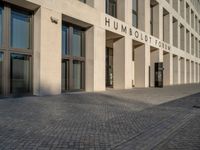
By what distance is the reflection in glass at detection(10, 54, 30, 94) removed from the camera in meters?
13.4

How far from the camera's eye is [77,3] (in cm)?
1675

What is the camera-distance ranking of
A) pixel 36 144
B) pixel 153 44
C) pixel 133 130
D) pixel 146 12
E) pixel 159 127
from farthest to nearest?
pixel 153 44 → pixel 146 12 → pixel 159 127 → pixel 133 130 → pixel 36 144

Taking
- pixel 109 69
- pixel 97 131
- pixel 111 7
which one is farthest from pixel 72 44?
pixel 97 131

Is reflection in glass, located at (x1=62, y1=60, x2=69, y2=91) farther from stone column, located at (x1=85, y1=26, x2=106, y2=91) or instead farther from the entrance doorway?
the entrance doorway

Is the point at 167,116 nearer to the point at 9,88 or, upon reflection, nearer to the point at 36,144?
the point at 36,144

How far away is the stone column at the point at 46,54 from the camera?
14.1 meters

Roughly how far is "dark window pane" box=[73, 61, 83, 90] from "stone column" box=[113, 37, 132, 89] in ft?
16.2

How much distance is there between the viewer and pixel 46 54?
14383 millimetres

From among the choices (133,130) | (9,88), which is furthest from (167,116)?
(9,88)

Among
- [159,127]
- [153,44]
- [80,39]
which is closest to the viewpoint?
[159,127]

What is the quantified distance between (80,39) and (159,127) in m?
12.9

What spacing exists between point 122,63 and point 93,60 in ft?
14.8

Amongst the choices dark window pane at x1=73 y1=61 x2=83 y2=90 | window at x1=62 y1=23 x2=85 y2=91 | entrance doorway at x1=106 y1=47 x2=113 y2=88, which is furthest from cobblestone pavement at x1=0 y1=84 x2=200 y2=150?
entrance doorway at x1=106 y1=47 x2=113 y2=88

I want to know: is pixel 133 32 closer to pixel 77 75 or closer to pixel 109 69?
pixel 109 69
